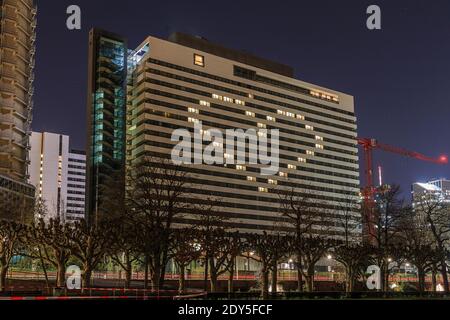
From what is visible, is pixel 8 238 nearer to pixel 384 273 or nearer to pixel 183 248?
pixel 183 248

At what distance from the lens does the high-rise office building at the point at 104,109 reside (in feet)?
612

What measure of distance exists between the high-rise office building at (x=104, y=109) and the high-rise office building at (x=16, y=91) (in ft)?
189

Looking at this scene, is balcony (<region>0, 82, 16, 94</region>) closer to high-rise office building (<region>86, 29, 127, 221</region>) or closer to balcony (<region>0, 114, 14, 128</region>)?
balcony (<region>0, 114, 14, 128</region>)

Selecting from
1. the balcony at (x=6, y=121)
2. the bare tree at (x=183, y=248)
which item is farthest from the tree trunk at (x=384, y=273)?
the balcony at (x=6, y=121)

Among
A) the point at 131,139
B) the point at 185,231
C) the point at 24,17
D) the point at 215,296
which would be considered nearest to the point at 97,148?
the point at 131,139

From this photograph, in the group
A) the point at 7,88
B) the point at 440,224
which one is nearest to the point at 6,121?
the point at 7,88

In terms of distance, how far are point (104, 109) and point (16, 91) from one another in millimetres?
69894

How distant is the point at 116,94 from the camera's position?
19750 centimetres

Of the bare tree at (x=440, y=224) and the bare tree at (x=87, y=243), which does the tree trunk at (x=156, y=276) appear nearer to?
the bare tree at (x=87, y=243)

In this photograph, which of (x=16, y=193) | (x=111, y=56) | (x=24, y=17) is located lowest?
(x=16, y=193)
